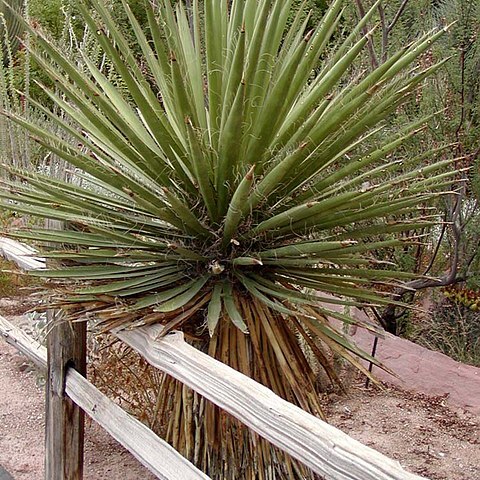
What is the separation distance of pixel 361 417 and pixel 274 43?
2.72m

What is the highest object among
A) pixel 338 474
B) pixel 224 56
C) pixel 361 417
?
pixel 224 56

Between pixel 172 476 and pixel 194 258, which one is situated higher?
pixel 194 258

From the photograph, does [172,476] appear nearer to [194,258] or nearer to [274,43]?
[194,258]

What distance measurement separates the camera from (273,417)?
1821 millimetres

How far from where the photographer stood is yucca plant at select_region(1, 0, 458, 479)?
7.98ft

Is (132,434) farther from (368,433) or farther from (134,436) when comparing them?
(368,433)

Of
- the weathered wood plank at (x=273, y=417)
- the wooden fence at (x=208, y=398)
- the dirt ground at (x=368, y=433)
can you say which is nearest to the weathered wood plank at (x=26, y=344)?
the wooden fence at (x=208, y=398)

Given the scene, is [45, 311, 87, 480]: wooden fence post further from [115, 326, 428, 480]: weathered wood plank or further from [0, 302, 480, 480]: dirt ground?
[115, 326, 428, 480]: weathered wood plank

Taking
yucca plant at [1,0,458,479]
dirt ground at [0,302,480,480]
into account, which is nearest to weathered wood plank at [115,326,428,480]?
yucca plant at [1,0,458,479]

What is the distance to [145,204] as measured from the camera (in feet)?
7.86

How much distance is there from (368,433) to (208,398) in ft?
7.92

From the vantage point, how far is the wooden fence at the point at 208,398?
158 centimetres

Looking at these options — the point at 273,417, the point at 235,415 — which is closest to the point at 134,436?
the point at 235,415

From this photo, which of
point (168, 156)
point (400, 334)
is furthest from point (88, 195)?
point (400, 334)
